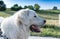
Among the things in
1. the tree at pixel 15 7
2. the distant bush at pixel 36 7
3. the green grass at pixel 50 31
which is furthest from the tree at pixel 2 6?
the green grass at pixel 50 31

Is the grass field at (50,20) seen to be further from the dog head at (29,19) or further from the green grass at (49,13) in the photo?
the dog head at (29,19)

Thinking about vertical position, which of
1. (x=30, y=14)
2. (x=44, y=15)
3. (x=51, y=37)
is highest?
(x=30, y=14)

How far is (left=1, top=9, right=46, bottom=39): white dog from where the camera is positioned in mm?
4945

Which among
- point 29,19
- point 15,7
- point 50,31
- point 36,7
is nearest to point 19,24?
point 29,19

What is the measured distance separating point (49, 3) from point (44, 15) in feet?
2.05

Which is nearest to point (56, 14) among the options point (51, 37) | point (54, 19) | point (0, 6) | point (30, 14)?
point (54, 19)

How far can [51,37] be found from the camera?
10.4 meters

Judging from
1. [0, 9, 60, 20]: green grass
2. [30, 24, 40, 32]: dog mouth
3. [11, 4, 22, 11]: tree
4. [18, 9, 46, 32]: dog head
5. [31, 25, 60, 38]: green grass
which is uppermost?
[18, 9, 46, 32]: dog head

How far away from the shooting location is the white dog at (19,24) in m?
4.95

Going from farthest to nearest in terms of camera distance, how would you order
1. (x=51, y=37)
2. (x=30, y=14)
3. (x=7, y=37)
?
(x=51, y=37), (x=30, y=14), (x=7, y=37)

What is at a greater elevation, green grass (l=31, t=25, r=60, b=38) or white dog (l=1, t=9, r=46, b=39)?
white dog (l=1, t=9, r=46, b=39)

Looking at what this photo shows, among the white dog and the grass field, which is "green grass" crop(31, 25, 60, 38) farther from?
the white dog

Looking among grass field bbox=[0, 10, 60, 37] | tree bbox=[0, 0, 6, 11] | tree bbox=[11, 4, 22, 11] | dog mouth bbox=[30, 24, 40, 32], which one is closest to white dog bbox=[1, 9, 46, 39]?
dog mouth bbox=[30, 24, 40, 32]

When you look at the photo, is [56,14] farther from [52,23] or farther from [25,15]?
[25,15]
